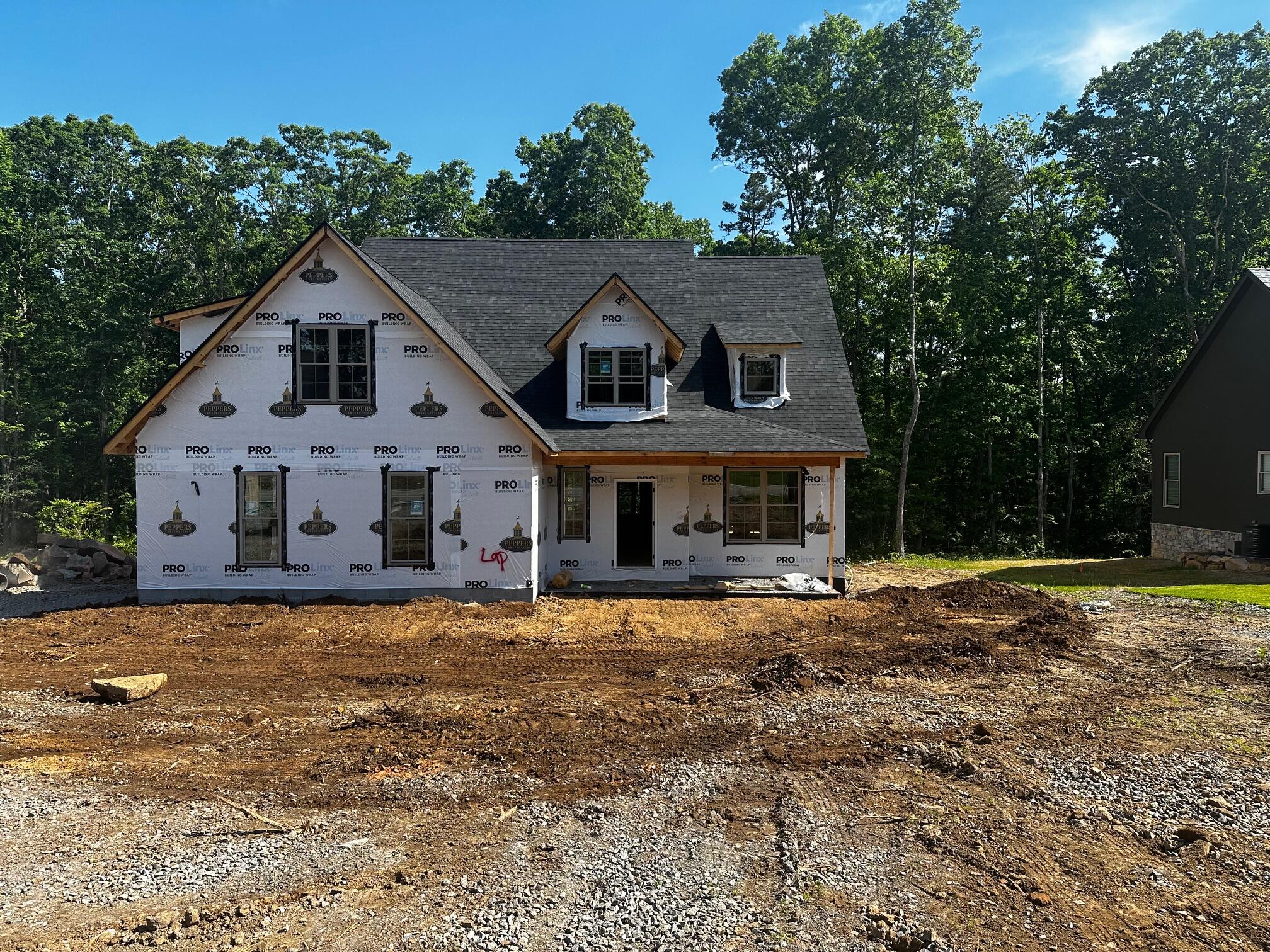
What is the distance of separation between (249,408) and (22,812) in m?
9.74

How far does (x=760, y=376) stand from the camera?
684 inches

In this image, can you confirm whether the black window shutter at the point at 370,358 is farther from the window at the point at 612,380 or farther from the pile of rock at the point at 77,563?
the pile of rock at the point at 77,563

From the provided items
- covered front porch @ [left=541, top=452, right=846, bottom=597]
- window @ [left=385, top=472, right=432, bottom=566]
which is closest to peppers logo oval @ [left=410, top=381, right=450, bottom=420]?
window @ [left=385, top=472, right=432, bottom=566]

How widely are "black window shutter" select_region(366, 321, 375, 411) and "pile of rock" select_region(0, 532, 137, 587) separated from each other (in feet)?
28.0

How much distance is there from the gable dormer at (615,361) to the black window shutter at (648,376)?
0.05 ft

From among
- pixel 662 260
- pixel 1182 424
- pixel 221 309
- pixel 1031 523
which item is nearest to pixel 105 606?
pixel 221 309

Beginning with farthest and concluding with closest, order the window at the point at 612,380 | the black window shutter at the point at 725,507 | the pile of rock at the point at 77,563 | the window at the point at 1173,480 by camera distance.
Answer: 1. the window at the point at 1173,480
2. the pile of rock at the point at 77,563
3. the black window shutter at the point at 725,507
4. the window at the point at 612,380

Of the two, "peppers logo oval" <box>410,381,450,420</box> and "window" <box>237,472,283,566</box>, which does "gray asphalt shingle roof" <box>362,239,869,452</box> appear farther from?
"window" <box>237,472,283,566</box>

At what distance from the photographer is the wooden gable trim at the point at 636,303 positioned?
15633mm

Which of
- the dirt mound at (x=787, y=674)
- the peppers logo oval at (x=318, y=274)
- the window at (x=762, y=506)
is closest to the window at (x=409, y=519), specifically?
the peppers logo oval at (x=318, y=274)

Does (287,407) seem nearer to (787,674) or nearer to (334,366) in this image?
(334,366)

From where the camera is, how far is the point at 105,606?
14031 mm

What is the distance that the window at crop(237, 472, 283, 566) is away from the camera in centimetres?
1430

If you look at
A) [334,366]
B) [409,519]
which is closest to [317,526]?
[409,519]
